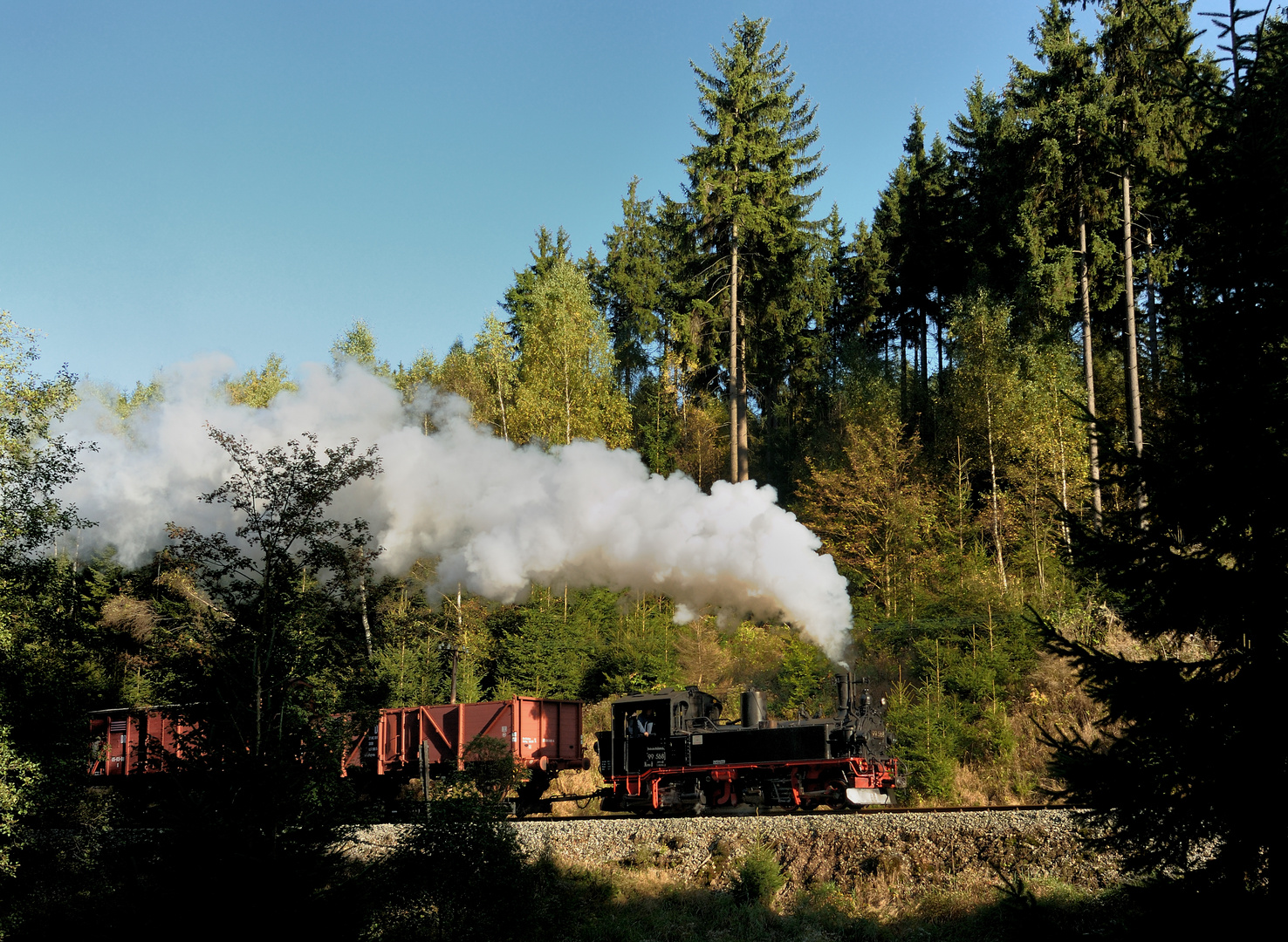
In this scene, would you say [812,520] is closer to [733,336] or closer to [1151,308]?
[733,336]

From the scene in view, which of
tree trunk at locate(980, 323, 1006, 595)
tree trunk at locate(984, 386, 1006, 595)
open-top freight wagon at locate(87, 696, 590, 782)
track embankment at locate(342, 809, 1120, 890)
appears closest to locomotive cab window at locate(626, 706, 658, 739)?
track embankment at locate(342, 809, 1120, 890)

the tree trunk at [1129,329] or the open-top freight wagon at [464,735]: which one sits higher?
the tree trunk at [1129,329]

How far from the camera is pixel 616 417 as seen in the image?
37.5m

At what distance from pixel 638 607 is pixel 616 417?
7.86m

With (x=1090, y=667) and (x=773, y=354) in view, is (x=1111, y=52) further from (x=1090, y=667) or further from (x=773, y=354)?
(x=1090, y=667)

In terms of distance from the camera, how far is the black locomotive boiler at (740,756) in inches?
704

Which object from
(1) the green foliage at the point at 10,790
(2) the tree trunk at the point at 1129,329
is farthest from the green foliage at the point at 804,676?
(1) the green foliage at the point at 10,790

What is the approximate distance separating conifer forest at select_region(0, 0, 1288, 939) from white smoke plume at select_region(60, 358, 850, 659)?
0.26m

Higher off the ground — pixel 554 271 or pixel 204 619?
pixel 554 271

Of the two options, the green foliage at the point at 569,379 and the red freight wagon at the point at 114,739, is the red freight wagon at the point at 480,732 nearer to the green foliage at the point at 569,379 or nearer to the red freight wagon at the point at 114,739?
the red freight wagon at the point at 114,739

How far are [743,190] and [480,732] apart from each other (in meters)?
22.5

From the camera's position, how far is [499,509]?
26.0m

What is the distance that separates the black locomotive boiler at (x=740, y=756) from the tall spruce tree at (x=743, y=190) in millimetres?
15289

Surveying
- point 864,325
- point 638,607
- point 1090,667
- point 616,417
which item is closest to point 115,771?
point 638,607
